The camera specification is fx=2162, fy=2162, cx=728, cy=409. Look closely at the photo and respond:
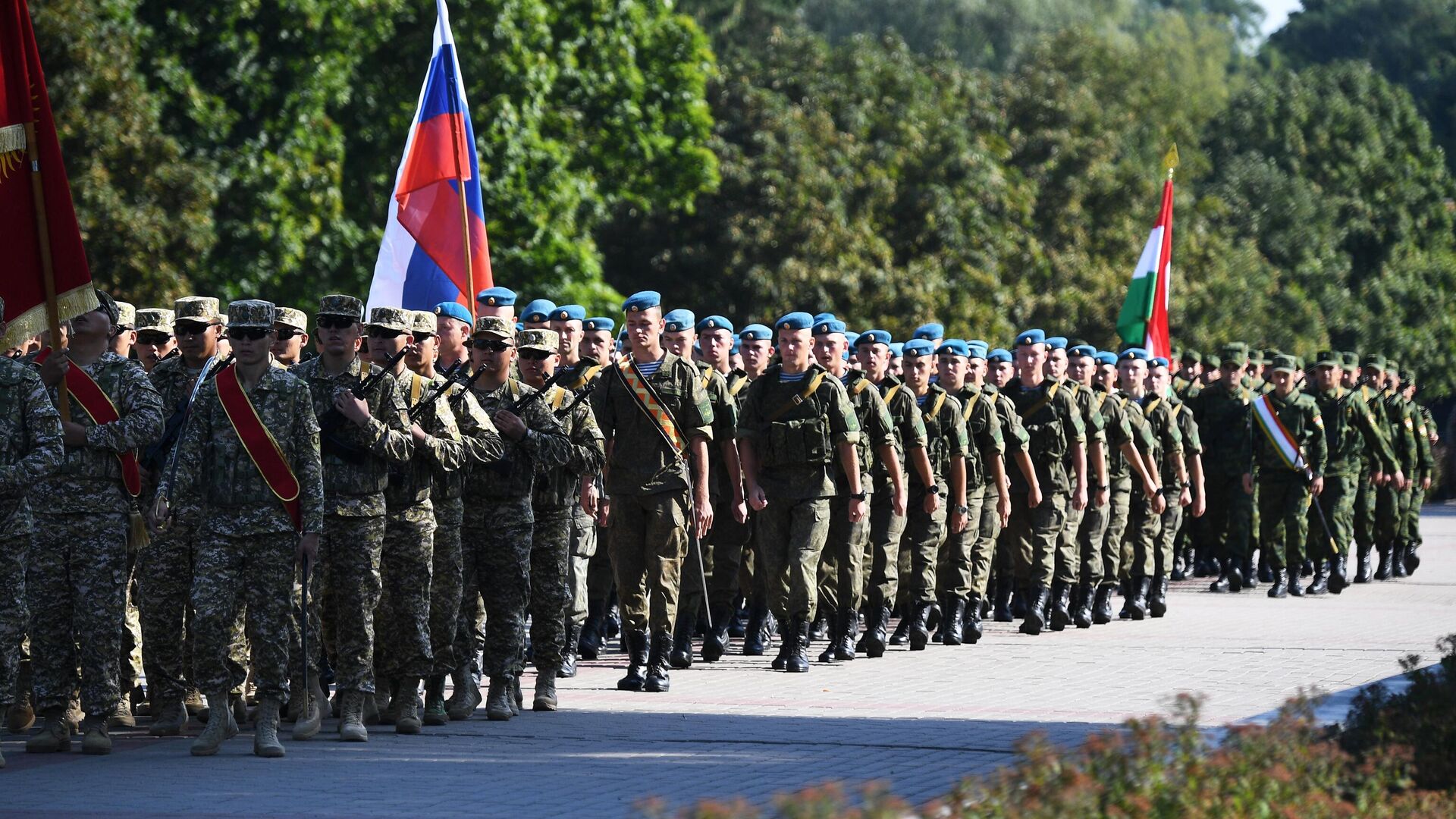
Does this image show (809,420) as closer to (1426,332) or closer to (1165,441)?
(1165,441)

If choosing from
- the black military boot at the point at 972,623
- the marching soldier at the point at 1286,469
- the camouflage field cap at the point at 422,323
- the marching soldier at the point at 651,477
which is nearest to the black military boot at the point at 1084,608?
the black military boot at the point at 972,623

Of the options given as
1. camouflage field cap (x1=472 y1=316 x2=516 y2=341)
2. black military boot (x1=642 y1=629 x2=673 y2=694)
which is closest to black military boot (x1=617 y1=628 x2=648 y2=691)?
black military boot (x1=642 y1=629 x2=673 y2=694)

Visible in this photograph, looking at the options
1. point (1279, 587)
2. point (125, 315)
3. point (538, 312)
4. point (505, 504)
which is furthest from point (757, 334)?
point (1279, 587)

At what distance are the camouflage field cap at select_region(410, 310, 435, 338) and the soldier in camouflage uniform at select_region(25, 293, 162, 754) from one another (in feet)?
4.35

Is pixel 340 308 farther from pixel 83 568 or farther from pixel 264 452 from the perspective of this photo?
pixel 83 568

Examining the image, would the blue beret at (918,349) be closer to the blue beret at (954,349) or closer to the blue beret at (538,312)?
the blue beret at (954,349)

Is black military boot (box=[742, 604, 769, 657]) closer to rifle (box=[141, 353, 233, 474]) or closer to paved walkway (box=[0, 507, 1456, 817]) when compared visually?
paved walkway (box=[0, 507, 1456, 817])

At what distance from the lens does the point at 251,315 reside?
988 centimetres

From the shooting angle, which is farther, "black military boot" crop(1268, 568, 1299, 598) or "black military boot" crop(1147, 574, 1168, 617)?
"black military boot" crop(1268, 568, 1299, 598)

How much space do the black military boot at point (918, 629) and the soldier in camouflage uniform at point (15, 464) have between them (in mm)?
7399

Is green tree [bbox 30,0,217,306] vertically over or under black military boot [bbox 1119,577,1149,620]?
over

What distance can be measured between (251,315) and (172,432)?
147 cm

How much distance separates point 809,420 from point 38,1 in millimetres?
17731

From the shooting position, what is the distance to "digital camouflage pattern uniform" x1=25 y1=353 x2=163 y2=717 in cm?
1003
